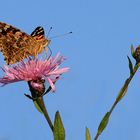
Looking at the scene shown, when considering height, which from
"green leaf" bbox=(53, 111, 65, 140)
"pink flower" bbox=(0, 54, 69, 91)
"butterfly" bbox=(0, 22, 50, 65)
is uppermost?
"butterfly" bbox=(0, 22, 50, 65)

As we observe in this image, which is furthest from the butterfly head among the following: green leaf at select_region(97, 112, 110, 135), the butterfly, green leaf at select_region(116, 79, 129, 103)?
green leaf at select_region(97, 112, 110, 135)

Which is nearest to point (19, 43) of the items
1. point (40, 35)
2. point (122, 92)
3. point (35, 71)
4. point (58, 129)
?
point (40, 35)

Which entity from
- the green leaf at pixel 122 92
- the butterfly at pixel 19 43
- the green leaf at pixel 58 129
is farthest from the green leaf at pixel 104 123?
the butterfly at pixel 19 43

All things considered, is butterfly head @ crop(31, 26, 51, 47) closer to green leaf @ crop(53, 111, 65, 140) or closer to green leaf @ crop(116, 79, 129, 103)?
green leaf @ crop(116, 79, 129, 103)

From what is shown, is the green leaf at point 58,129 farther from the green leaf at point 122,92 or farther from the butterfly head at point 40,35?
the butterfly head at point 40,35

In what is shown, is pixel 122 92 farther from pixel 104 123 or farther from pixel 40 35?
pixel 40 35

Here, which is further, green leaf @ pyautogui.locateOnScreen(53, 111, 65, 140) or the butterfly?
the butterfly
